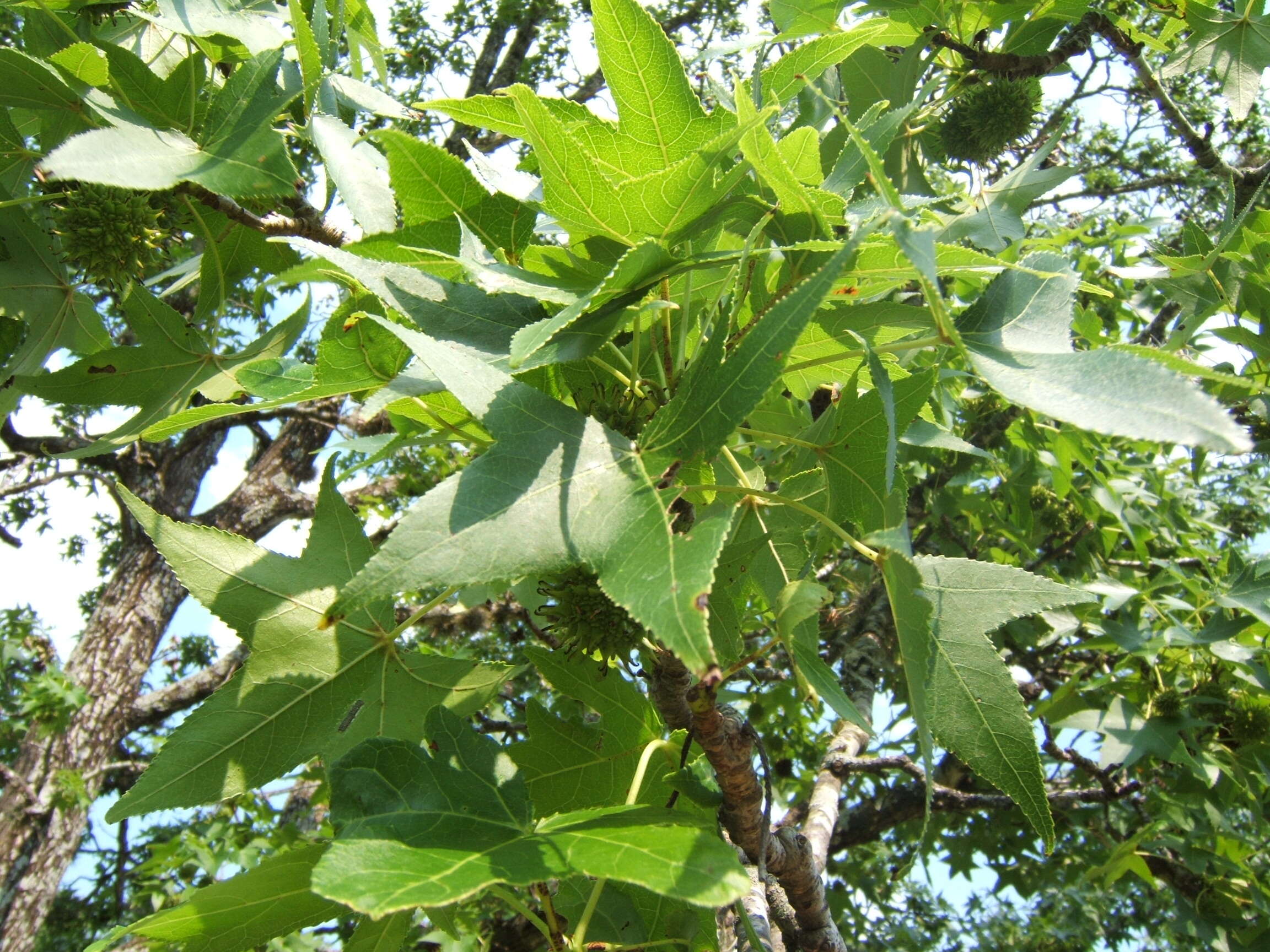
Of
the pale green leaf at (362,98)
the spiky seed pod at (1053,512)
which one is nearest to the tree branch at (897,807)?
the spiky seed pod at (1053,512)

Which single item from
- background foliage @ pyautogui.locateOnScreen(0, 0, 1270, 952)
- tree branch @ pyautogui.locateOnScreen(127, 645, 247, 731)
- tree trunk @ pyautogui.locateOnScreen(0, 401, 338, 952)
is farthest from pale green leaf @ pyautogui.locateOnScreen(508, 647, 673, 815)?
tree branch @ pyautogui.locateOnScreen(127, 645, 247, 731)

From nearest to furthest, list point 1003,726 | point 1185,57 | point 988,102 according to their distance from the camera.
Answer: point 1003,726 → point 1185,57 → point 988,102

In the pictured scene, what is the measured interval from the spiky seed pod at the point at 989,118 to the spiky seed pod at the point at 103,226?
2082mm

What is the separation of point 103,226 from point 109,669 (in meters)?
4.09

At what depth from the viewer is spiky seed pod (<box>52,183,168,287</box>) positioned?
1441 mm

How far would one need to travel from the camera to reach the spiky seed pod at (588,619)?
1.06m

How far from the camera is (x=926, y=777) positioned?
0.78m

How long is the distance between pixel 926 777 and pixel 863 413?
1.30 feet

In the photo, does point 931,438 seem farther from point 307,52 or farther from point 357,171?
point 307,52

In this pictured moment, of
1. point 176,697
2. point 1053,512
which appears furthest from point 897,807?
point 176,697

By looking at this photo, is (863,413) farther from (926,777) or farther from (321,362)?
(321,362)

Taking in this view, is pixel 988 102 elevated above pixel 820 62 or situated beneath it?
situated beneath

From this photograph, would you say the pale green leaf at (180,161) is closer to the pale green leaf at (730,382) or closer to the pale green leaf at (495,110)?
the pale green leaf at (495,110)

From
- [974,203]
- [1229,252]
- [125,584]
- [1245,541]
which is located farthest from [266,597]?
[1245,541]
